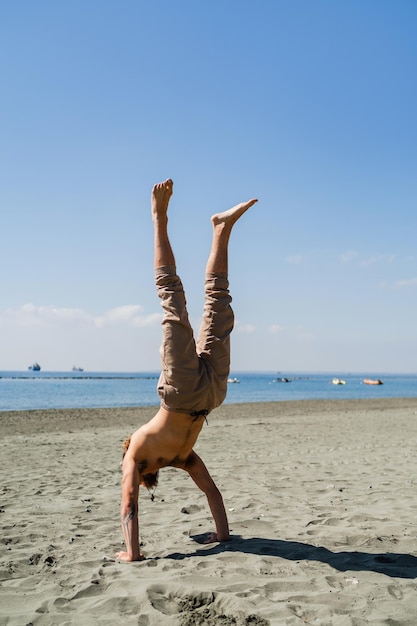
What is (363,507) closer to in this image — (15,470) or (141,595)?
(141,595)

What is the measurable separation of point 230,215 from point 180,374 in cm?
158

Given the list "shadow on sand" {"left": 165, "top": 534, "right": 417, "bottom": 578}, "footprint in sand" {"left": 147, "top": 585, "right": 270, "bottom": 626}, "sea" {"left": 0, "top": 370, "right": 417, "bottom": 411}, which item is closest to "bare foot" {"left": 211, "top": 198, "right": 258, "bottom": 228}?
"shadow on sand" {"left": 165, "top": 534, "right": 417, "bottom": 578}

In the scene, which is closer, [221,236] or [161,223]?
[161,223]

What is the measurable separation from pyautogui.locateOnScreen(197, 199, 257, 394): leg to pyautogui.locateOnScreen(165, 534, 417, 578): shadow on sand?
51.8 inches

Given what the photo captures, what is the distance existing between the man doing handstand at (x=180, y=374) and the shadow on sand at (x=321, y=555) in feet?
0.85

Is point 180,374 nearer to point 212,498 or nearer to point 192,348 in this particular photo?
point 192,348

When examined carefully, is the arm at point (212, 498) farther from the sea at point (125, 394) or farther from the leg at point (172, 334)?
the sea at point (125, 394)

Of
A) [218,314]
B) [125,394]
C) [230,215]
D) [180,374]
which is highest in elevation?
[230,215]

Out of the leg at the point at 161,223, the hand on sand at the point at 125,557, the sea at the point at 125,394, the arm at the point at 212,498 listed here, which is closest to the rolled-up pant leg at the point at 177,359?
the leg at the point at 161,223

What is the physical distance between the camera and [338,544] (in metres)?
4.70

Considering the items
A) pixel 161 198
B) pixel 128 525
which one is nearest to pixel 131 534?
pixel 128 525

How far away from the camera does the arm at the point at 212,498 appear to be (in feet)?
15.7

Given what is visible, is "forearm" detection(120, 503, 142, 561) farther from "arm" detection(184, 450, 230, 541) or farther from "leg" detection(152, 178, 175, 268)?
"leg" detection(152, 178, 175, 268)

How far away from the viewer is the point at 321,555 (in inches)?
171
